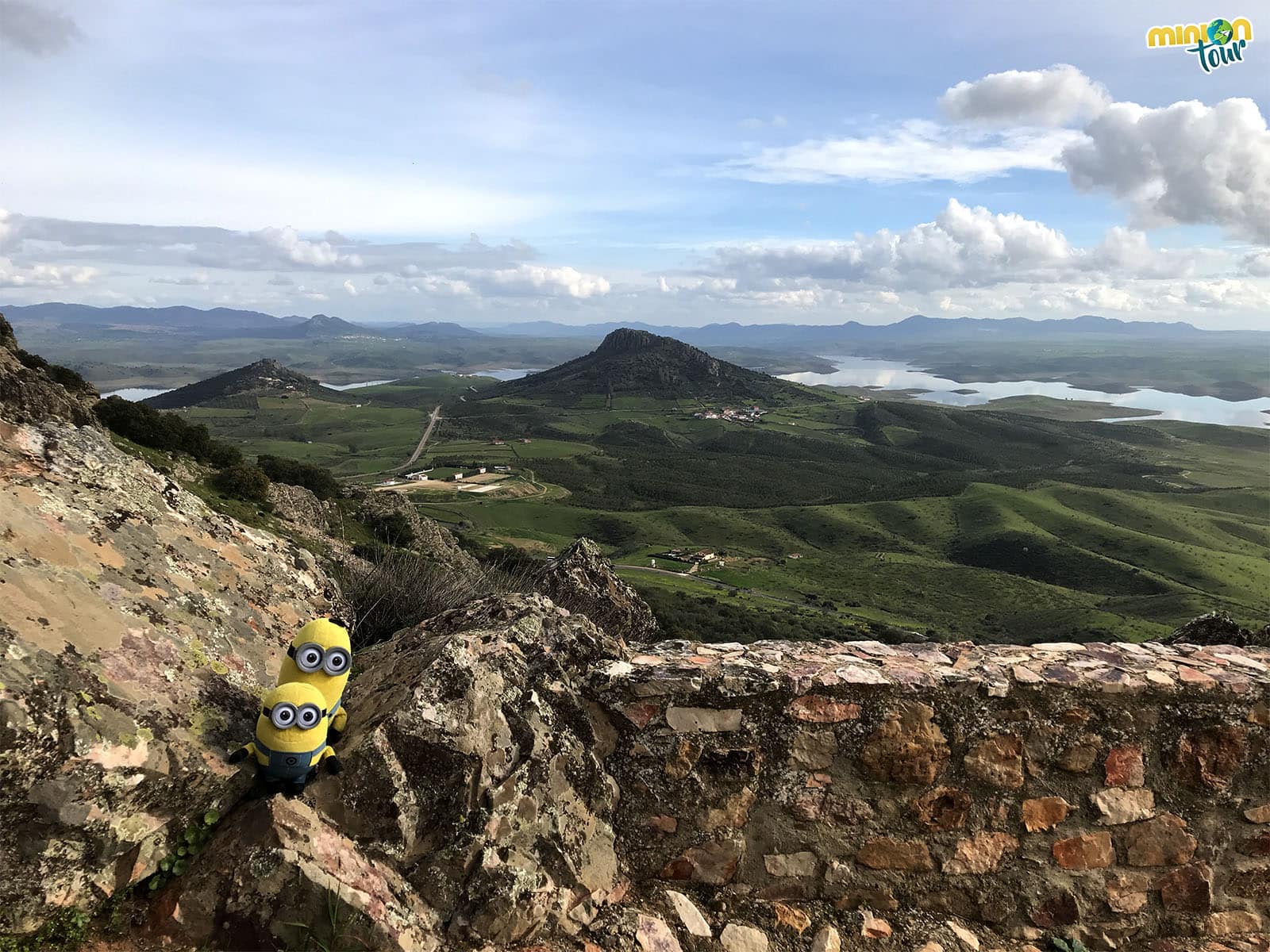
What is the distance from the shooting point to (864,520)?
113 m

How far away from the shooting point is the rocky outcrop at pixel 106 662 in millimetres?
3420

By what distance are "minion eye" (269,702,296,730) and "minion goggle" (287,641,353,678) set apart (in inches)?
17.4

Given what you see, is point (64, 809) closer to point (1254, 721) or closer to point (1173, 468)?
point (1254, 721)

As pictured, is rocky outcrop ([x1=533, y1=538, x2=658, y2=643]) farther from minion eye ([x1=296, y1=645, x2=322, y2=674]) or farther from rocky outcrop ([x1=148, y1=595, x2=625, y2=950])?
minion eye ([x1=296, y1=645, x2=322, y2=674])

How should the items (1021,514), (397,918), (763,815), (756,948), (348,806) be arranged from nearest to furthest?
(397,918) < (348,806) < (756,948) < (763,815) < (1021,514)

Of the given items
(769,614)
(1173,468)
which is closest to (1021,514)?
(769,614)

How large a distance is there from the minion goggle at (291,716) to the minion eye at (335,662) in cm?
42

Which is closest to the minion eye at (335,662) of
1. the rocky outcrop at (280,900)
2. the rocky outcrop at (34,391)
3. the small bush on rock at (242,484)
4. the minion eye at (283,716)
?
the minion eye at (283,716)

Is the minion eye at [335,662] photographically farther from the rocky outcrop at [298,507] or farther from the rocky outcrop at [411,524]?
the rocky outcrop at [411,524]

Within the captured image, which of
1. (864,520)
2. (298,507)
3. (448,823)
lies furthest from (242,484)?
(864,520)

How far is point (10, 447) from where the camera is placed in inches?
201

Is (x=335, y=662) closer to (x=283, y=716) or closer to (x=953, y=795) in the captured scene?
(x=283, y=716)

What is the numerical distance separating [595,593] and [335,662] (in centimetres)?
781

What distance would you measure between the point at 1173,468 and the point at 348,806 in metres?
225
